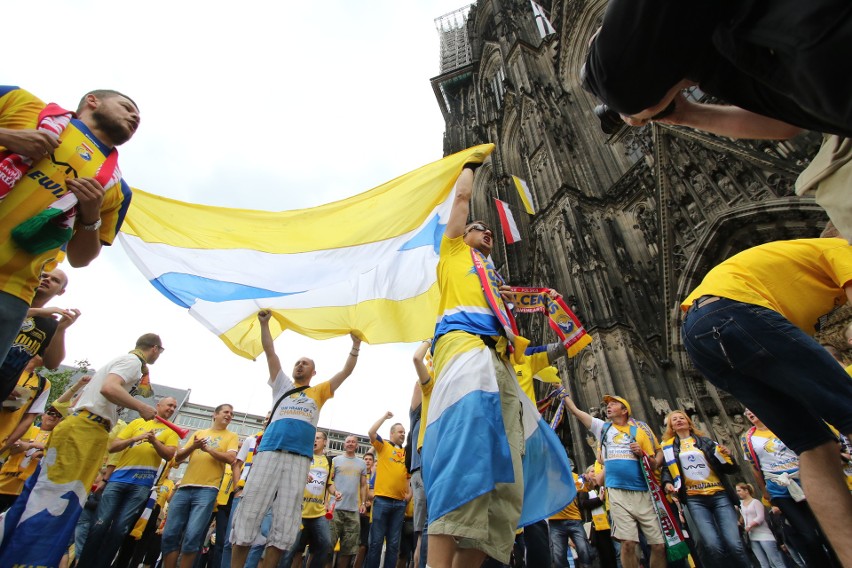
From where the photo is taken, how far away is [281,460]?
132 inches

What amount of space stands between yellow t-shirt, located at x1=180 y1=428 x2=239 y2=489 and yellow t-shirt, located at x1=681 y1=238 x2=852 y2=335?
503 cm

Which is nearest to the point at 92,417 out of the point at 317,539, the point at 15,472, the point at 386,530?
the point at 15,472

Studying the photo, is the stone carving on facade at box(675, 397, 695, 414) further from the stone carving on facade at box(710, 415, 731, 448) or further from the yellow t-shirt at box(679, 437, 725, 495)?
the yellow t-shirt at box(679, 437, 725, 495)

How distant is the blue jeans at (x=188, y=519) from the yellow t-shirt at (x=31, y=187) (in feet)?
12.4

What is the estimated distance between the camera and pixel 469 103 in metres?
32.0

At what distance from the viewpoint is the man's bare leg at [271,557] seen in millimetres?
3156

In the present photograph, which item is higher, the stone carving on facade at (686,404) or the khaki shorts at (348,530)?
the stone carving on facade at (686,404)

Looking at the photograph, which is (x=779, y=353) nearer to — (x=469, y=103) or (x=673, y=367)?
(x=673, y=367)

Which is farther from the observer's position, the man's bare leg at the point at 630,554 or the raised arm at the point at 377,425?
the raised arm at the point at 377,425

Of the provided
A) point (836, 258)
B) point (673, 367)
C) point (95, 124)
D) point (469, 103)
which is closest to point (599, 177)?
point (673, 367)

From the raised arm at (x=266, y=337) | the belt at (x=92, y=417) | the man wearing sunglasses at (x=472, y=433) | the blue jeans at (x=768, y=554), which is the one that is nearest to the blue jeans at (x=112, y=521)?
the belt at (x=92, y=417)

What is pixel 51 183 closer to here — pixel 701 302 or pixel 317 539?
pixel 701 302

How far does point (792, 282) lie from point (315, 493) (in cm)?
513

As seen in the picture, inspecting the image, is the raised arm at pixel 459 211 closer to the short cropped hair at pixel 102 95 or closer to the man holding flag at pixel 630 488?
the short cropped hair at pixel 102 95
